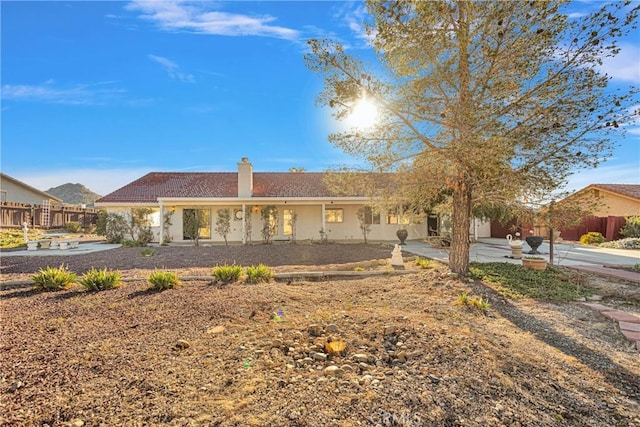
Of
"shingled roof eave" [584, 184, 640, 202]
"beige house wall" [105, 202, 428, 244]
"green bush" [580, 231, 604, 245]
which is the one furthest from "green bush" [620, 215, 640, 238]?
"beige house wall" [105, 202, 428, 244]

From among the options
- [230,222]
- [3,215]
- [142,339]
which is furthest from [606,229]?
[3,215]

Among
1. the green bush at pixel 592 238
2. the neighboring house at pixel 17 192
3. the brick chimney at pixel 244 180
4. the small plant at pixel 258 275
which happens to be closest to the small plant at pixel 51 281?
the small plant at pixel 258 275

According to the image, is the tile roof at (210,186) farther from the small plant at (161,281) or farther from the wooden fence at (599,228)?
the wooden fence at (599,228)

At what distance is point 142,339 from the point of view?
3359 mm

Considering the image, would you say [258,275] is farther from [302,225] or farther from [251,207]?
[302,225]

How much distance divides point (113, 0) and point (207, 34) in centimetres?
217

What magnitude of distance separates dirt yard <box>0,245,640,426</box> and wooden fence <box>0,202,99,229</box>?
2109 cm

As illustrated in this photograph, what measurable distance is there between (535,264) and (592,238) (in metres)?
13.7

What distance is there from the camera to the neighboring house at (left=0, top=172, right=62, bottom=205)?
23.9 metres

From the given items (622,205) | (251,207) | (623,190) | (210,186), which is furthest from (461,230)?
(623,190)

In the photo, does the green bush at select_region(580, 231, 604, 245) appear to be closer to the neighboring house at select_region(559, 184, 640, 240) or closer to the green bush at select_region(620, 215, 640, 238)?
the neighboring house at select_region(559, 184, 640, 240)

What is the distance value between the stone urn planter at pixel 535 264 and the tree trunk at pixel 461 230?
7.65 feet

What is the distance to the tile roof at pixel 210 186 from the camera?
18.0 meters

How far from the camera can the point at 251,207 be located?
1750cm
